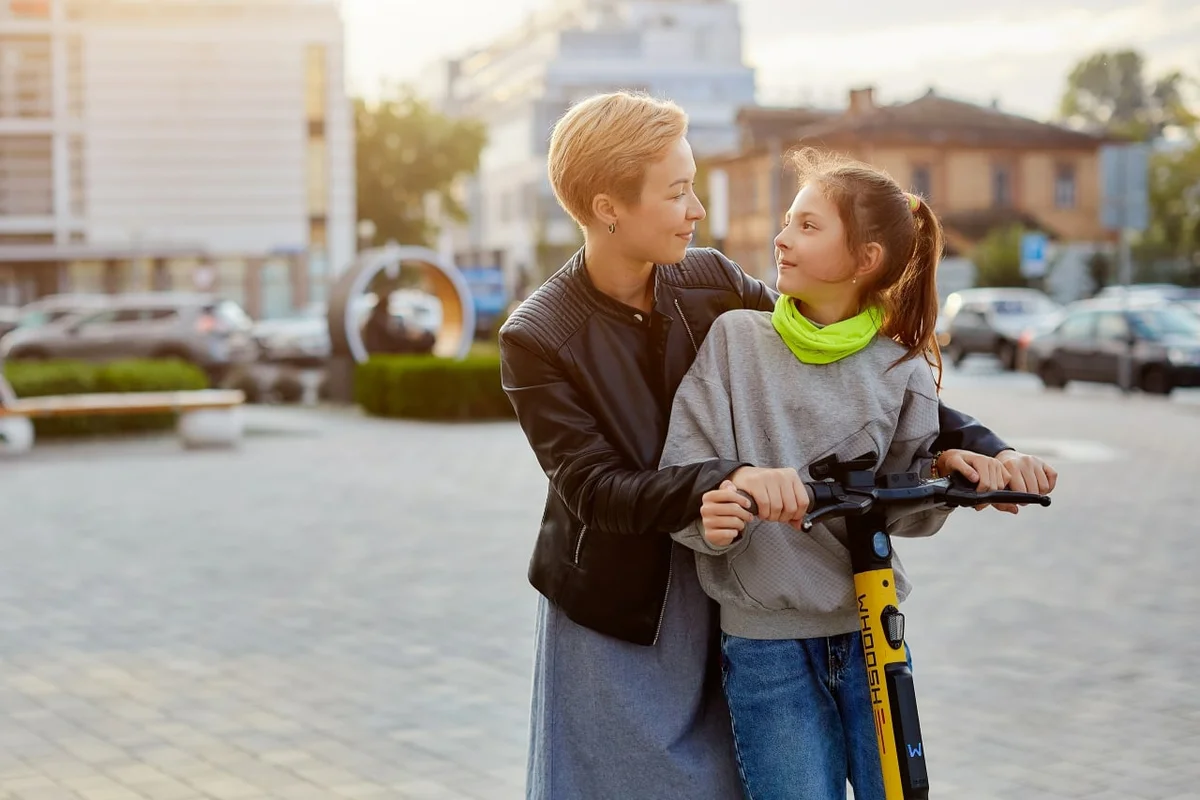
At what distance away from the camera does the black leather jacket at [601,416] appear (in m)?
2.80

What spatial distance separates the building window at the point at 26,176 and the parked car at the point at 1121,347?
36551mm

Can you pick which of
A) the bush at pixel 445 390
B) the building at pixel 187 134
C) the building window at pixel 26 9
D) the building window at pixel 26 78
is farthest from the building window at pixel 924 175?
the bush at pixel 445 390

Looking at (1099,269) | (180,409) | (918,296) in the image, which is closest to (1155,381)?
(180,409)

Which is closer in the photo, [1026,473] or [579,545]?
[1026,473]

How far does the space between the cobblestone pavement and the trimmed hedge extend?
4707mm

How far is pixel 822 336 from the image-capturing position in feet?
8.96

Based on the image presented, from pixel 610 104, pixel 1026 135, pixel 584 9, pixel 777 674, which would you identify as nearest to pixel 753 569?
pixel 777 674

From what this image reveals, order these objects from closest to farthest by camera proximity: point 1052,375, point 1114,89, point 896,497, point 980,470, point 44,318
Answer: point 896,497, point 980,470, point 1052,375, point 44,318, point 1114,89

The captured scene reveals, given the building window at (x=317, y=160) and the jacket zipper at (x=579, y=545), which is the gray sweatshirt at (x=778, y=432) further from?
the building window at (x=317, y=160)

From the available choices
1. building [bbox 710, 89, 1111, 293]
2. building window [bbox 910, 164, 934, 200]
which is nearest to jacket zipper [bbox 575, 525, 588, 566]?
building [bbox 710, 89, 1111, 293]

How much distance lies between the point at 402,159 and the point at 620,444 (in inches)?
2424

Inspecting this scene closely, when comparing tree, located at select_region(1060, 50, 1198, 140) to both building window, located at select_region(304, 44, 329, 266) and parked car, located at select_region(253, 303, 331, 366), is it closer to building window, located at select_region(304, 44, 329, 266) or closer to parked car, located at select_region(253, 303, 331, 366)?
building window, located at select_region(304, 44, 329, 266)

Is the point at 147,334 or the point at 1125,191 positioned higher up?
the point at 1125,191

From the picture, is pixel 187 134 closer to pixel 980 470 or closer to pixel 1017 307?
pixel 1017 307
